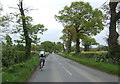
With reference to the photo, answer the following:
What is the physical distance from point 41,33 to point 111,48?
17.2 m

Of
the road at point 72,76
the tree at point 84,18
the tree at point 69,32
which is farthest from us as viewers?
the tree at point 69,32

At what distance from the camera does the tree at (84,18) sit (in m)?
39.2

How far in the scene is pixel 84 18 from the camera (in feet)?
130

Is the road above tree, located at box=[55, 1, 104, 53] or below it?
below

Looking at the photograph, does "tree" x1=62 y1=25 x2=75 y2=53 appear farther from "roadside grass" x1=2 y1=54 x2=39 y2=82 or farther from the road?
"roadside grass" x1=2 y1=54 x2=39 y2=82

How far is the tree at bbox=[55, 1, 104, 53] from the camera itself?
1544 inches

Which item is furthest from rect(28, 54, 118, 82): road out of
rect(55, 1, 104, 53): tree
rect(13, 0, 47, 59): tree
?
rect(55, 1, 104, 53): tree

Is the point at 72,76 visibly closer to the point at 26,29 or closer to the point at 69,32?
the point at 26,29

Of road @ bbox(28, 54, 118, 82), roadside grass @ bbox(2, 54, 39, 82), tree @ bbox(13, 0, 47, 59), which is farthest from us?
tree @ bbox(13, 0, 47, 59)

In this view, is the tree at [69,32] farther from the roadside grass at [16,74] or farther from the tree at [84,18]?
the roadside grass at [16,74]

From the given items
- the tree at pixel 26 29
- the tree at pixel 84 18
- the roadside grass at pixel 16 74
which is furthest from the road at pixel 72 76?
the tree at pixel 84 18

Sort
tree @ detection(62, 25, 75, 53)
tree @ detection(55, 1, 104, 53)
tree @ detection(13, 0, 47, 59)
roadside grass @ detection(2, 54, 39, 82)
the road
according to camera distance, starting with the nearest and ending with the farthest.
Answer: roadside grass @ detection(2, 54, 39, 82)
the road
tree @ detection(13, 0, 47, 59)
tree @ detection(55, 1, 104, 53)
tree @ detection(62, 25, 75, 53)

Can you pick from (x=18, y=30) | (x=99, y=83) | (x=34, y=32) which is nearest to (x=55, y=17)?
(x=34, y=32)

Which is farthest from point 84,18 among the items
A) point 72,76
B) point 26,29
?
point 72,76
